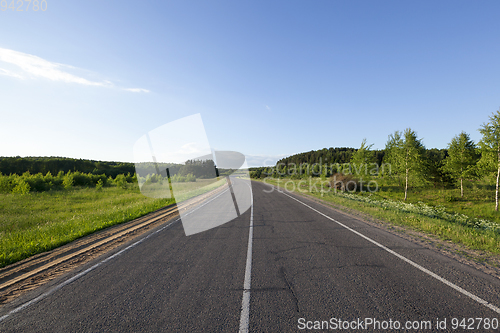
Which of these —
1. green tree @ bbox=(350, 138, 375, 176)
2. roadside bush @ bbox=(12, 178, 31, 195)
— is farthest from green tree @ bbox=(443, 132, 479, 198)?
roadside bush @ bbox=(12, 178, 31, 195)

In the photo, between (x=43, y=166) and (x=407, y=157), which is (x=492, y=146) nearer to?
(x=407, y=157)

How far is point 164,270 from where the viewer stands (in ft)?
15.9

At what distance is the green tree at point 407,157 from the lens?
31312 mm

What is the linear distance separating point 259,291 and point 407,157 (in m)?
37.8

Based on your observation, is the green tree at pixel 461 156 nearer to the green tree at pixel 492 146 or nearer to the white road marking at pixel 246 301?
the green tree at pixel 492 146

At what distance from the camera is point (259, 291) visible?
150 inches

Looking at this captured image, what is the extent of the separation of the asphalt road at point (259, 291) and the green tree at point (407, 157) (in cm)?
3219

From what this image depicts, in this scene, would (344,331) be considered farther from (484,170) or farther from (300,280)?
(484,170)

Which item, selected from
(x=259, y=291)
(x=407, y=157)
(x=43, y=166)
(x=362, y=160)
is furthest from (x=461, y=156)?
(x=43, y=166)

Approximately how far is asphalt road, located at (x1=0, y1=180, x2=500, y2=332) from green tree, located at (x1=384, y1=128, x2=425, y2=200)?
3219cm

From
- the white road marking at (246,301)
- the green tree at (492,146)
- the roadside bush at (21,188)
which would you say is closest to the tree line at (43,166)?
the roadside bush at (21,188)

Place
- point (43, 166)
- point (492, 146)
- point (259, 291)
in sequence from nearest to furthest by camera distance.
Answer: point (259, 291) → point (492, 146) → point (43, 166)

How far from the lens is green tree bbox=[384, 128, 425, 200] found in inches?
1233

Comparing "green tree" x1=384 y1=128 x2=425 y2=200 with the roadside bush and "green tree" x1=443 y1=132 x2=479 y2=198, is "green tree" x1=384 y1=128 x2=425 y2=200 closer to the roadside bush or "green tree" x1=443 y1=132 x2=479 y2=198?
"green tree" x1=443 y1=132 x2=479 y2=198
